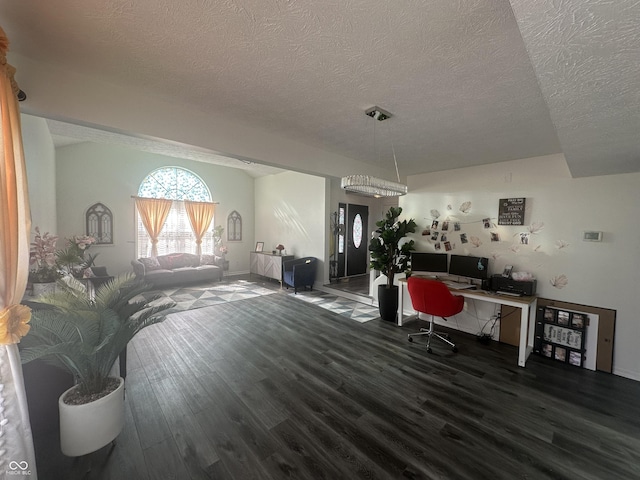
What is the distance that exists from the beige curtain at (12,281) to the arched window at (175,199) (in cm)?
553

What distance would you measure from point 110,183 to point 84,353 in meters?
5.99

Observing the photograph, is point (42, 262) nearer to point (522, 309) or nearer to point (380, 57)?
point (380, 57)

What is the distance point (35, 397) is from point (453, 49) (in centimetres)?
370

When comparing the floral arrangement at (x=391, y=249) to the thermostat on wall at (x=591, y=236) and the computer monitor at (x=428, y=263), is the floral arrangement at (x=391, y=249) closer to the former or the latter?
the computer monitor at (x=428, y=263)

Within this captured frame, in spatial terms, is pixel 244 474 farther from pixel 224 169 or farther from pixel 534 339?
pixel 224 169

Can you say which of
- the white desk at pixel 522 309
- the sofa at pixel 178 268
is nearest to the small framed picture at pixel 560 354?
the white desk at pixel 522 309

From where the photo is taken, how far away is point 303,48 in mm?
1612

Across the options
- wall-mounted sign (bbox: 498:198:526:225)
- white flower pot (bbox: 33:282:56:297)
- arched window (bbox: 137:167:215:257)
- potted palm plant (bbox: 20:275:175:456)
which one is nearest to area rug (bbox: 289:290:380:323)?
wall-mounted sign (bbox: 498:198:526:225)

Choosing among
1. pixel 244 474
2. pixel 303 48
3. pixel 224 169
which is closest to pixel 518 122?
pixel 303 48

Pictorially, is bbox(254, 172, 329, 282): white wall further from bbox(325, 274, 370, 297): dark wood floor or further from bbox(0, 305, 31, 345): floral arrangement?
bbox(0, 305, 31, 345): floral arrangement

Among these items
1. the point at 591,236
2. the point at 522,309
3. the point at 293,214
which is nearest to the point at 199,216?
the point at 293,214

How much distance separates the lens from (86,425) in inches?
58.4

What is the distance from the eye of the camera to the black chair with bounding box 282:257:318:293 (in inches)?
219

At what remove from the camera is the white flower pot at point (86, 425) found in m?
1.46
